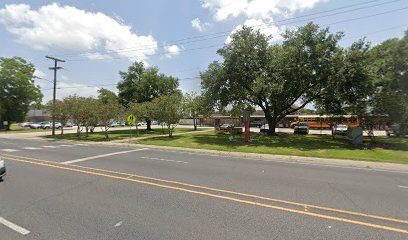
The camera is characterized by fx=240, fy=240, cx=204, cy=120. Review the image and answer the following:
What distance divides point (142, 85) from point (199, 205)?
116 ft

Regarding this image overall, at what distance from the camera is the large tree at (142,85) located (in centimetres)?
3922

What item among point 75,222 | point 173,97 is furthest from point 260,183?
point 173,97

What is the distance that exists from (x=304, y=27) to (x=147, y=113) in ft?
63.1

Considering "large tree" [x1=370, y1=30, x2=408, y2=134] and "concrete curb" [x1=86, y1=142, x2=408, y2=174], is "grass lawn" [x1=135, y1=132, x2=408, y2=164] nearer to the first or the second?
"concrete curb" [x1=86, y1=142, x2=408, y2=174]

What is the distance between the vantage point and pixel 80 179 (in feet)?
26.6

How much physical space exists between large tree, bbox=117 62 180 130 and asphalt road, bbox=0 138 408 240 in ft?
100

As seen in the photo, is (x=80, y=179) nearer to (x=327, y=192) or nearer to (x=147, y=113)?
(x=327, y=192)

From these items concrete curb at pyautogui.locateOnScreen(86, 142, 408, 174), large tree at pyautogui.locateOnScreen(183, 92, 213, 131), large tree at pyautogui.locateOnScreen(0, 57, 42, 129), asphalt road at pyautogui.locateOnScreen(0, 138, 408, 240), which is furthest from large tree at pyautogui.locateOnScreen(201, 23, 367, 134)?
large tree at pyautogui.locateOnScreen(0, 57, 42, 129)

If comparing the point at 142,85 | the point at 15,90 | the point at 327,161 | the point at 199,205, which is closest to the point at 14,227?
the point at 199,205

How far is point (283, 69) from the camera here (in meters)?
22.9

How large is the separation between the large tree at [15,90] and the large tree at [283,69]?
45147mm

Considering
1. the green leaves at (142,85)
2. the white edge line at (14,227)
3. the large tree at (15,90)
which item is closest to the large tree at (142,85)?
the green leaves at (142,85)

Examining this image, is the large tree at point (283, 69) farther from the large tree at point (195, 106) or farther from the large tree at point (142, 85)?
the large tree at point (142, 85)

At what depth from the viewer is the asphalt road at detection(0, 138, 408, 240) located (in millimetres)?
4323
